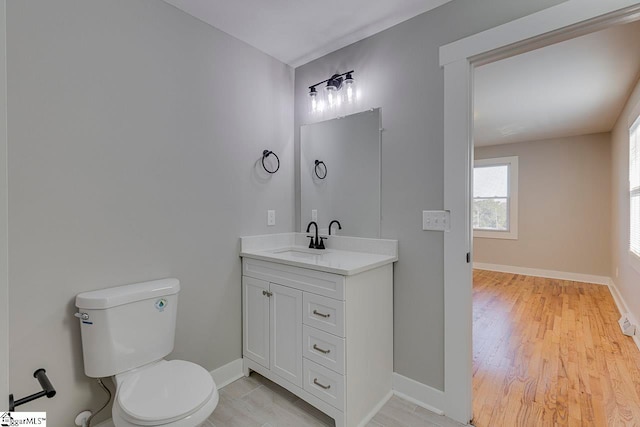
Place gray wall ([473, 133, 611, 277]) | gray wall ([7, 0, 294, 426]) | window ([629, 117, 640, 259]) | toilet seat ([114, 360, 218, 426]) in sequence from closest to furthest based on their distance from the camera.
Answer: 1. toilet seat ([114, 360, 218, 426])
2. gray wall ([7, 0, 294, 426])
3. window ([629, 117, 640, 259])
4. gray wall ([473, 133, 611, 277])

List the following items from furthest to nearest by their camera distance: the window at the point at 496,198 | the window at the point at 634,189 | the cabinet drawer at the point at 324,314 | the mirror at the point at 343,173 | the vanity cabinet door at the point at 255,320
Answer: the window at the point at 496,198 < the window at the point at 634,189 < the mirror at the point at 343,173 < the vanity cabinet door at the point at 255,320 < the cabinet drawer at the point at 324,314

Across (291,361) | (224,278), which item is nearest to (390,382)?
(291,361)

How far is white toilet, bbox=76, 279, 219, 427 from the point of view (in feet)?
3.93

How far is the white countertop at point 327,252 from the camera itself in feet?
A: 5.63

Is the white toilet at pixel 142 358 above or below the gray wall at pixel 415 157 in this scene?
below

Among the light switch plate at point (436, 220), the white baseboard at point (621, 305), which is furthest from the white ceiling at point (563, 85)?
the white baseboard at point (621, 305)

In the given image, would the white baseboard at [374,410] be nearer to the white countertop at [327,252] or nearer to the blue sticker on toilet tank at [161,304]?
the white countertop at [327,252]

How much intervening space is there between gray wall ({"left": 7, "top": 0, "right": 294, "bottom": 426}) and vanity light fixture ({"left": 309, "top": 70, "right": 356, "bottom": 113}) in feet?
1.22

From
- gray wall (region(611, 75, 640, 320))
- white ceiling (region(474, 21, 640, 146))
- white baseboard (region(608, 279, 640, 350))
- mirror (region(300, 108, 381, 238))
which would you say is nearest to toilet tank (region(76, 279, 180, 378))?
mirror (region(300, 108, 381, 238))

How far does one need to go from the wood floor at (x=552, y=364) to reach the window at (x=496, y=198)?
1.76 metres

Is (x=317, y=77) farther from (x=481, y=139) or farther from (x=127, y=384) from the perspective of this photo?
(x=481, y=139)

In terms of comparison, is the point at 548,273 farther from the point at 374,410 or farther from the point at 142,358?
the point at 142,358

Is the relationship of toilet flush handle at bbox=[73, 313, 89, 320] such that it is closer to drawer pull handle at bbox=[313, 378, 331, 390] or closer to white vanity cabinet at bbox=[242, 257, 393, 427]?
white vanity cabinet at bbox=[242, 257, 393, 427]

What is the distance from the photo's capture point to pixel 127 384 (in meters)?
1.35
